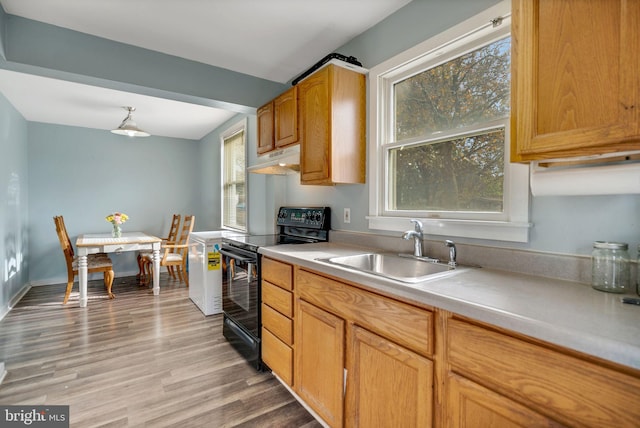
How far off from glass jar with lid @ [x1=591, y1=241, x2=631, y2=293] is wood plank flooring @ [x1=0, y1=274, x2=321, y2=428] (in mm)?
1534

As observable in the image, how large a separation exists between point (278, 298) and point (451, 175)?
130 cm

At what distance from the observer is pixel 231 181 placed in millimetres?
4602

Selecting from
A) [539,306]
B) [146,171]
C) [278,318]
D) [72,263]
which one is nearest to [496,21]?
[539,306]

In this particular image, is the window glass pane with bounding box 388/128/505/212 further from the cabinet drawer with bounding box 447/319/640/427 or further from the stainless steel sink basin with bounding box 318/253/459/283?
the cabinet drawer with bounding box 447/319/640/427

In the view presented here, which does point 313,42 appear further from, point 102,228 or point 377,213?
point 102,228

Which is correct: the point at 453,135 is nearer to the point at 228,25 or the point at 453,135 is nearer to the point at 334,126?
the point at 334,126

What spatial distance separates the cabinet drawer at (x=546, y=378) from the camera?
2.21 feet

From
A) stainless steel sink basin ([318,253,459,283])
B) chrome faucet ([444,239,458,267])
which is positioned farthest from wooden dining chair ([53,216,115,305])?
chrome faucet ([444,239,458,267])

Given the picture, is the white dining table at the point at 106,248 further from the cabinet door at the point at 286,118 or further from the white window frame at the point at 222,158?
the cabinet door at the point at 286,118

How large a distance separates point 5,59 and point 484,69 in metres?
2.96

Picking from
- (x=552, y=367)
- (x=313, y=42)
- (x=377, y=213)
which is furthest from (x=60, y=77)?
(x=552, y=367)

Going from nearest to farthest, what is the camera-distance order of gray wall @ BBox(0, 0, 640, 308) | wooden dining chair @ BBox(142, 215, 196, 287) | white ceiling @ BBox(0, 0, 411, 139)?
gray wall @ BBox(0, 0, 640, 308) → white ceiling @ BBox(0, 0, 411, 139) → wooden dining chair @ BBox(142, 215, 196, 287)

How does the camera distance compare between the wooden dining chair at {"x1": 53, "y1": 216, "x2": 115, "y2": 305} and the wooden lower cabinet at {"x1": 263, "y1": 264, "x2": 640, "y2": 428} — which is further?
the wooden dining chair at {"x1": 53, "y1": 216, "x2": 115, "y2": 305}

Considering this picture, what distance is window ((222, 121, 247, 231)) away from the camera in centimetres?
416
